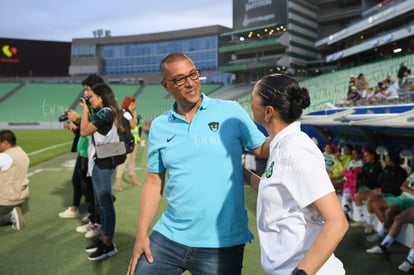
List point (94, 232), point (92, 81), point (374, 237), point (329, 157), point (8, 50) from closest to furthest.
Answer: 1. point (92, 81)
2. point (374, 237)
3. point (94, 232)
4. point (329, 157)
5. point (8, 50)

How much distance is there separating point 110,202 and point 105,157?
0.54 m

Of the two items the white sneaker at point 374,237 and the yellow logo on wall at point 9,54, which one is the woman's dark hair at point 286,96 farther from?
the yellow logo on wall at point 9,54

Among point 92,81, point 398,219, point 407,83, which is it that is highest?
point 407,83

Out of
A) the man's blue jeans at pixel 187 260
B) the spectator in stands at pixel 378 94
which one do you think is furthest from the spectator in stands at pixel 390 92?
the man's blue jeans at pixel 187 260

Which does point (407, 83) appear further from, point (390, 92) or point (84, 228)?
point (84, 228)

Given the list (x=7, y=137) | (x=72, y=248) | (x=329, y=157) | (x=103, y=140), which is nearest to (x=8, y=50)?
(x=7, y=137)

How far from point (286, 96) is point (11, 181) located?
5.34 m

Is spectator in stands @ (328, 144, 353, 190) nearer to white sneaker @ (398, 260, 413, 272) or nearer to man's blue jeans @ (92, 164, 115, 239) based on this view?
white sneaker @ (398, 260, 413, 272)

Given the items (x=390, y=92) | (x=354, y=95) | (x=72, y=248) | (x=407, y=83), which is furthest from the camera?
(x=354, y=95)

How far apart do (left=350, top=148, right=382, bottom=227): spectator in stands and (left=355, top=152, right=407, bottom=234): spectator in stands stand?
207 millimetres

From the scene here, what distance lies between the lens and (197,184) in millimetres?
2270

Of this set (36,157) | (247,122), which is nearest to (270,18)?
(36,157)

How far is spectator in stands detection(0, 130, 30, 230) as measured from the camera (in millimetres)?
5781

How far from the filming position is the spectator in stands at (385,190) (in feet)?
18.0
